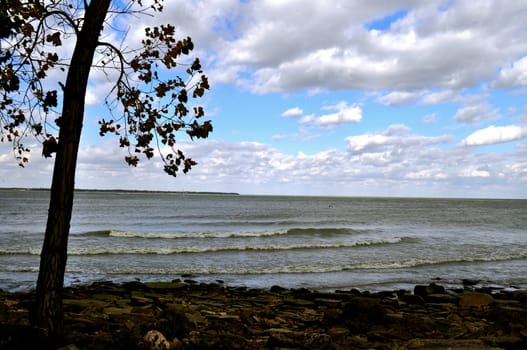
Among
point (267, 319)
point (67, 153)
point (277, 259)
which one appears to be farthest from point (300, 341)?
point (277, 259)

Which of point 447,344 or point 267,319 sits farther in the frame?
point 267,319

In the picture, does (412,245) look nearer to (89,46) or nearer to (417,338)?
(417,338)

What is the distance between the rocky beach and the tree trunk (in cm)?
77

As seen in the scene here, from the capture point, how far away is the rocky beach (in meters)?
6.93

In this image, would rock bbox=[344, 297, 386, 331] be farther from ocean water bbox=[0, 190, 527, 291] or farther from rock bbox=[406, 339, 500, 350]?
ocean water bbox=[0, 190, 527, 291]

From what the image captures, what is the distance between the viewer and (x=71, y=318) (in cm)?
891

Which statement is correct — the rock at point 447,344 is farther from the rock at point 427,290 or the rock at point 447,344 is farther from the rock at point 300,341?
the rock at point 427,290

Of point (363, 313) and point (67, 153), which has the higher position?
point (67, 153)

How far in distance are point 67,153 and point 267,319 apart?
238 inches

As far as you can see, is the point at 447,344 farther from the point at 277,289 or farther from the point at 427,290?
the point at 277,289

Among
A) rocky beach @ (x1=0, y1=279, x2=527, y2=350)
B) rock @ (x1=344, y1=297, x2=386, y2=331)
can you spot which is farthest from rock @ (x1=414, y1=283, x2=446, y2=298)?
rock @ (x1=344, y1=297, x2=386, y2=331)

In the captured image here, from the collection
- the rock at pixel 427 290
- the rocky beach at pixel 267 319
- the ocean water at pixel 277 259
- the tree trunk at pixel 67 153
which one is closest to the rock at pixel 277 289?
the rocky beach at pixel 267 319

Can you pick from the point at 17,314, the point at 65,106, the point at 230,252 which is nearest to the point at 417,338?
the point at 65,106

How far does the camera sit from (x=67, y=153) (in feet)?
19.6
